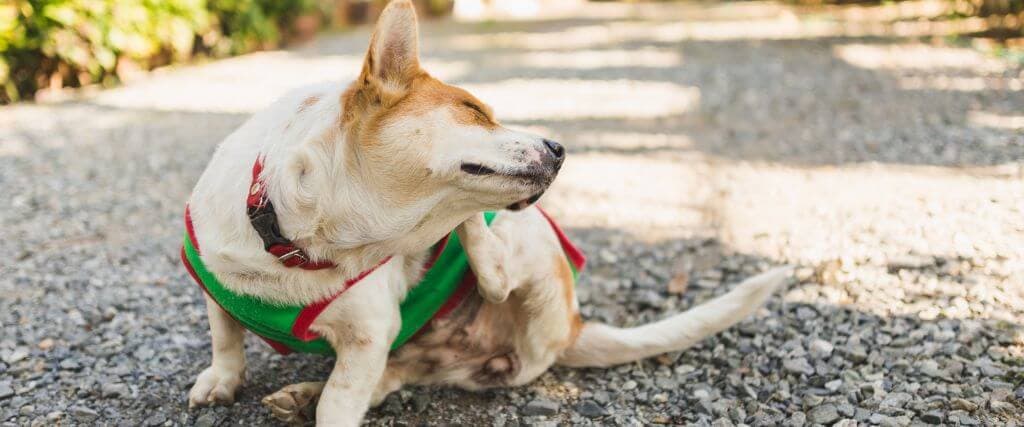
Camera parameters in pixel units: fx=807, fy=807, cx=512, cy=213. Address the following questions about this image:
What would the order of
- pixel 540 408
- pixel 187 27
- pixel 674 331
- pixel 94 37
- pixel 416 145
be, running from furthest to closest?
pixel 187 27 → pixel 94 37 → pixel 674 331 → pixel 540 408 → pixel 416 145

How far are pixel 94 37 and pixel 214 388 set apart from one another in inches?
213

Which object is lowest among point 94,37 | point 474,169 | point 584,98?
point 584,98

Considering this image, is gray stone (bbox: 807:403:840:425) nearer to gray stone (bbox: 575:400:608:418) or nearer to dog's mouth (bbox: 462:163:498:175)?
gray stone (bbox: 575:400:608:418)

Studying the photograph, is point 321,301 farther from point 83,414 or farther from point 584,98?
point 584,98

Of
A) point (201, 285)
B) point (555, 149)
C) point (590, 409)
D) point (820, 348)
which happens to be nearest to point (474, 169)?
point (555, 149)

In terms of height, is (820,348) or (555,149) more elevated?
(555,149)

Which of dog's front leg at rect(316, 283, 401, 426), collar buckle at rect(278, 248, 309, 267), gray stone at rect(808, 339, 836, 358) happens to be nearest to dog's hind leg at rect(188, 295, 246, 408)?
dog's front leg at rect(316, 283, 401, 426)

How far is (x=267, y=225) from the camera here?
5.98 ft

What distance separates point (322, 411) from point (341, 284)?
37cm

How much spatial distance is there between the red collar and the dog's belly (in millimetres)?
645

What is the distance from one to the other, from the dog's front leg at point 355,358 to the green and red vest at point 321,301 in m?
0.08

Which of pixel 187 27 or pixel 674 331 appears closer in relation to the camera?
pixel 674 331

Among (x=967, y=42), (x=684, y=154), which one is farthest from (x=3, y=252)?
(x=967, y=42)

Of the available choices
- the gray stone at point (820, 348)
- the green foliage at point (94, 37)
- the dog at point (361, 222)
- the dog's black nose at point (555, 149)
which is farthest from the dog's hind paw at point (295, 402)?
the green foliage at point (94, 37)
